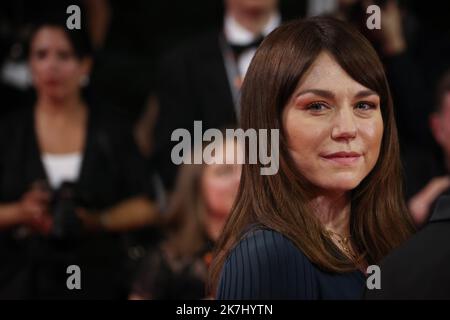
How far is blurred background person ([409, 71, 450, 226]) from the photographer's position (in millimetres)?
3679

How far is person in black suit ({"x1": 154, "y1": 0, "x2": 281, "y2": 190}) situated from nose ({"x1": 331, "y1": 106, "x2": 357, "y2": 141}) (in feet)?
6.93

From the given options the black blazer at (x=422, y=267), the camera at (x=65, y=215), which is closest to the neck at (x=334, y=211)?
the black blazer at (x=422, y=267)

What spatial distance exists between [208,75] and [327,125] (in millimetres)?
2277

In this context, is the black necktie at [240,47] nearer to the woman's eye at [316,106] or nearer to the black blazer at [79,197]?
the black blazer at [79,197]

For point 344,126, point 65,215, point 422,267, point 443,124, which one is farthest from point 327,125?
point 443,124

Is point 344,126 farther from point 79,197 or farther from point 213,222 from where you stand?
point 79,197

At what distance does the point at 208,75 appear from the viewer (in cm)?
406

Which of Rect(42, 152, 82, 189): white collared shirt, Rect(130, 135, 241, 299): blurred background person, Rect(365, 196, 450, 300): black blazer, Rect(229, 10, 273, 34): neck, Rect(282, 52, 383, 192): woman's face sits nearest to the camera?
Rect(365, 196, 450, 300): black blazer

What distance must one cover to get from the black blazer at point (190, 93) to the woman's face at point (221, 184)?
0.89 ft

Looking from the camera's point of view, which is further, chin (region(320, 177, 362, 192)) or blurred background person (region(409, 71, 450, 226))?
blurred background person (region(409, 71, 450, 226))

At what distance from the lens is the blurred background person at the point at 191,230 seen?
3.47m

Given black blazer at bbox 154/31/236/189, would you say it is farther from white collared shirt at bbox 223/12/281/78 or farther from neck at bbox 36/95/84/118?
neck at bbox 36/95/84/118

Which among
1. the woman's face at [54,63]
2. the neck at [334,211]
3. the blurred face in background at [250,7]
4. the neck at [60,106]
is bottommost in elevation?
the neck at [334,211]

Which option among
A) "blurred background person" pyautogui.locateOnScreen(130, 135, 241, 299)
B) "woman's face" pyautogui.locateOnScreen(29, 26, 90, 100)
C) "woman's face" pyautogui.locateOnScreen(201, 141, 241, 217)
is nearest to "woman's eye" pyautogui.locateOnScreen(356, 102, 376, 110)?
"blurred background person" pyautogui.locateOnScreen(130, 135, 241, 299)
